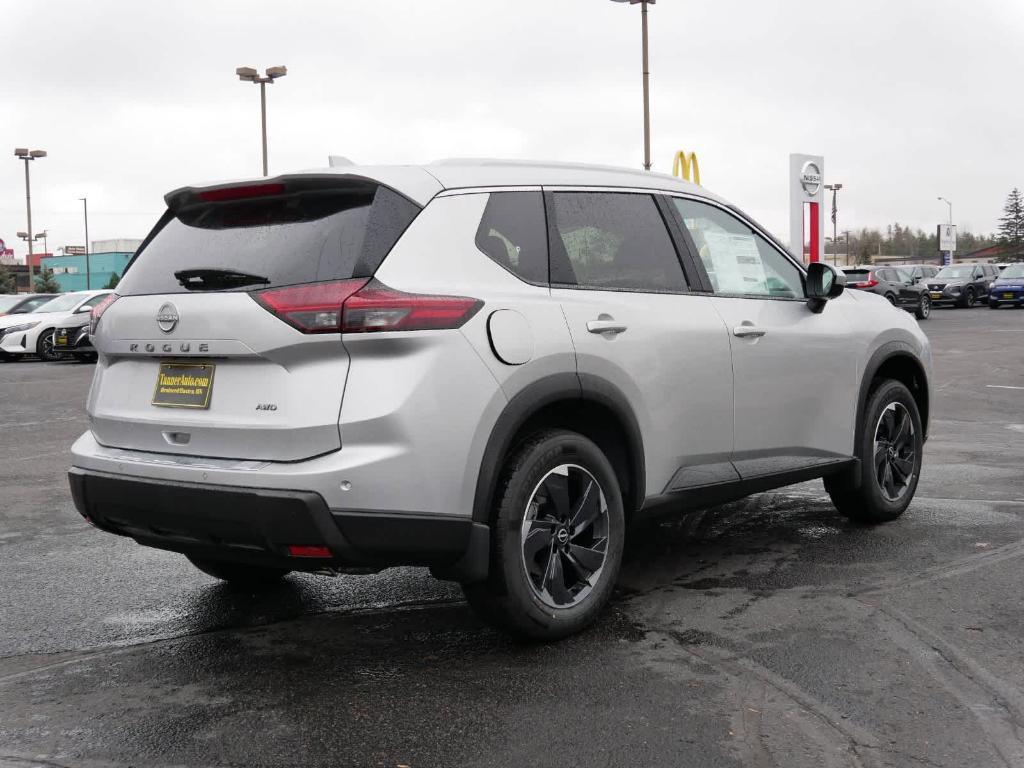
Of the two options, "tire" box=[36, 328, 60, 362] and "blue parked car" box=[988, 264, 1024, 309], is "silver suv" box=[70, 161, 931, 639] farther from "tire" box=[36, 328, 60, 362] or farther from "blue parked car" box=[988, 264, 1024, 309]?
"blue parked car" box=[988, 264, 1024, 309]

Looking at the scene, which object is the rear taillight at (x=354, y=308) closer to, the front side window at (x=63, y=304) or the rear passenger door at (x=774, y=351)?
the rear passenger door at (x=774, y=351)

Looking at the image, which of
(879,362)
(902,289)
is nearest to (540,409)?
(879,362)

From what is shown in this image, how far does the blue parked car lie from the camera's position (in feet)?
140

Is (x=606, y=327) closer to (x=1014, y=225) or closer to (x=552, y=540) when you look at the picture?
(x=552, y=540)

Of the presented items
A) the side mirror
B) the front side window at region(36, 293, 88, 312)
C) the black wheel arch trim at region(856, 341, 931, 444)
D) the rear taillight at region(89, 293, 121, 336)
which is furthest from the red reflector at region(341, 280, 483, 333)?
the front side window at region(36, 293, 88, 312)

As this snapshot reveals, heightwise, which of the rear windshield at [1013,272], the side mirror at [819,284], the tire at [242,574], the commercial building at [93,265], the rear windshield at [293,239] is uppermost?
the commercial building at [93,265]

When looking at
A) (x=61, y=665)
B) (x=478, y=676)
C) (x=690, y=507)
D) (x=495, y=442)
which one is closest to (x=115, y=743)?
(x=61, y=665)

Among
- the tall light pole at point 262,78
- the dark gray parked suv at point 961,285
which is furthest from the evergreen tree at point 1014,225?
the tall light pole at point 262,78

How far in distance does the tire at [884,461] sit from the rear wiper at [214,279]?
350 centimetres

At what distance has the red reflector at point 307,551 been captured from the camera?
3.83 meters

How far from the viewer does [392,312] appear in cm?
386

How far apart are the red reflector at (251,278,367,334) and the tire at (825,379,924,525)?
336cm

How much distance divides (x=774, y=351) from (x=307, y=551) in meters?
2.58

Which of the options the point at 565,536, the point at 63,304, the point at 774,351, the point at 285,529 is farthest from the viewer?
the point at 63,304
